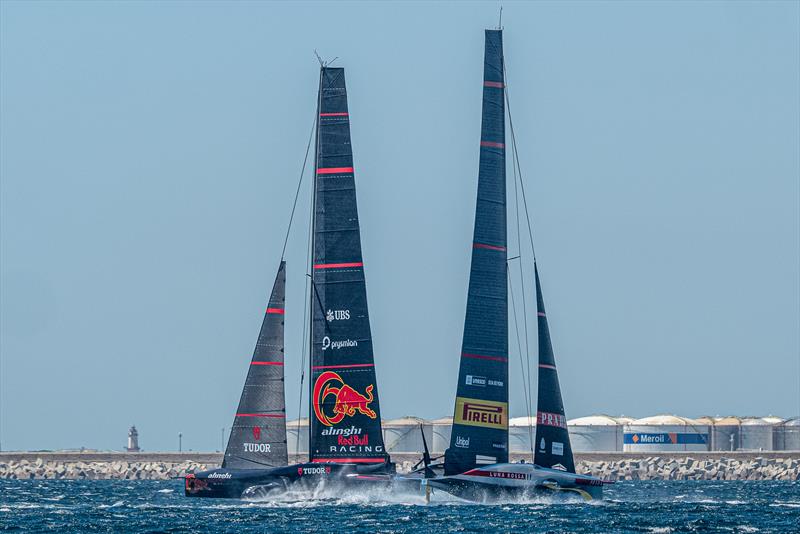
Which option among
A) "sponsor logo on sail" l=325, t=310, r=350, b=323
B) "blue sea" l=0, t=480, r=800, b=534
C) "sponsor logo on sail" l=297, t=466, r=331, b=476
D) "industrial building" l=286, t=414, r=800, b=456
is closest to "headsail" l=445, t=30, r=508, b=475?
"blue sea" l=0, t=480, r=800, b=534

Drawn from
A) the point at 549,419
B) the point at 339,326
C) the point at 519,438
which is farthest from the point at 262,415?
the point at 519,438

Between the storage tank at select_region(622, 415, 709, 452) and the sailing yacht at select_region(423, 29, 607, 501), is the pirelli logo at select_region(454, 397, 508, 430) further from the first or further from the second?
the storage tank at select_region(622, 415, 709, 452)

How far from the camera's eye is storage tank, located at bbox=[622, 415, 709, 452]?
362 ft

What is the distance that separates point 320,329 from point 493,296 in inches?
228

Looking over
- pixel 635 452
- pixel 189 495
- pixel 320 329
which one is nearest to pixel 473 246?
pixel 320 329

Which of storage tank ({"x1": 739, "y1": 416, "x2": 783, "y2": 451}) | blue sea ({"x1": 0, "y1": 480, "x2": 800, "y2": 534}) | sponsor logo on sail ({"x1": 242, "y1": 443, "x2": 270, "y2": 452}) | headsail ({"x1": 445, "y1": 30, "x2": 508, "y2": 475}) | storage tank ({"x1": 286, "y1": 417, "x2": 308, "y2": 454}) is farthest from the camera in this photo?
storage tank ({"x1": 739, "y1": 416, "x2": 783, "y2": 451})

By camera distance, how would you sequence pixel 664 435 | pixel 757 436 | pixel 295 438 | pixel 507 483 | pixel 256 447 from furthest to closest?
pixel 757 436, pixel 664 435, pixel 295 438, pixel 256 447, pixel 507 483

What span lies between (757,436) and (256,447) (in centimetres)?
6568

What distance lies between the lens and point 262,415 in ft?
181

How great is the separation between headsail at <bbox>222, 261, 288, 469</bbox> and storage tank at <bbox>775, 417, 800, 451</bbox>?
65763 millimetres

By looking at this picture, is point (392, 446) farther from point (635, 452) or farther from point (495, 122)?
point (495, 122)

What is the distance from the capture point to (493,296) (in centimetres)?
5294

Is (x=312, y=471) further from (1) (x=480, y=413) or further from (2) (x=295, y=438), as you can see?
(2) (x=295, y=438)

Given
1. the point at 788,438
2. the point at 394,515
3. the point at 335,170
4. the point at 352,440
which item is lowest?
the point at 394,515
